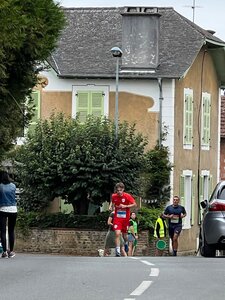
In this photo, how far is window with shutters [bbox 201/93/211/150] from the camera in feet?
151

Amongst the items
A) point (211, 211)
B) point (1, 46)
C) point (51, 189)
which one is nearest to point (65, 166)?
point (51, 189)

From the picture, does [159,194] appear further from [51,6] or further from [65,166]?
[51,6]

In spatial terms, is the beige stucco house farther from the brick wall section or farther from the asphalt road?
the asphalt road

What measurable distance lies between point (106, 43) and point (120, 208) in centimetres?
1695

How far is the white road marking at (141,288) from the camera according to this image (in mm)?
13156

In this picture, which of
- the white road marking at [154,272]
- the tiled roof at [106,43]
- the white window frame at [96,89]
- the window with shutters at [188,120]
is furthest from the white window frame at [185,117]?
the white road marking at [154,272]

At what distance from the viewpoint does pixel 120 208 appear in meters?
26.5

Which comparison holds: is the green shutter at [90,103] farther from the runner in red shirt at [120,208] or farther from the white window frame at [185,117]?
the runner in red shirt at [120,208]

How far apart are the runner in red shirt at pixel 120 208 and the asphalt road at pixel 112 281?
7.19 meters

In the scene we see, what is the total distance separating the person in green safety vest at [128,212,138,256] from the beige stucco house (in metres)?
4.70

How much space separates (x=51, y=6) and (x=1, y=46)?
2.38m

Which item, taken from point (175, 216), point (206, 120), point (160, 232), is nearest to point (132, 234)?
point (175, 216)

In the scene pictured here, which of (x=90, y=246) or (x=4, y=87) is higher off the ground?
(x=4, y=87)

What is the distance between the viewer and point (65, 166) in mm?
37750
